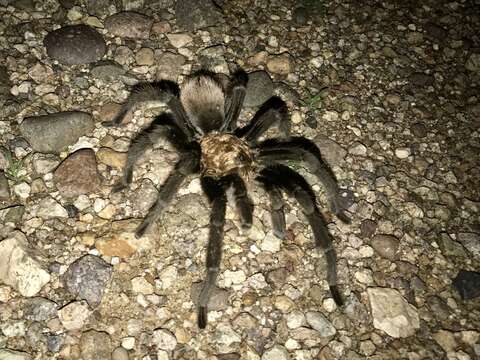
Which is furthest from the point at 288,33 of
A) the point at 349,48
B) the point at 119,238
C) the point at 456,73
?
the point at 119,238

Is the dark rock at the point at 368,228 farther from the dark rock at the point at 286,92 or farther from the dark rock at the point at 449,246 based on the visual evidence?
the dark rock at the point at 286,92

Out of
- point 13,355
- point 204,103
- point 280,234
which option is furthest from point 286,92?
point 13,355

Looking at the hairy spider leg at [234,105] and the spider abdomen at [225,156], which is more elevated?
the hairy spider leg at [234,105]

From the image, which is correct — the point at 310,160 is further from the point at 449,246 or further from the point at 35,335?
the point at 35,335

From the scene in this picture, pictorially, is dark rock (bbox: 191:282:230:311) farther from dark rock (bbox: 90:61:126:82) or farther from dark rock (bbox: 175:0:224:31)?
dark rock (bbox: 175:0:224:31)

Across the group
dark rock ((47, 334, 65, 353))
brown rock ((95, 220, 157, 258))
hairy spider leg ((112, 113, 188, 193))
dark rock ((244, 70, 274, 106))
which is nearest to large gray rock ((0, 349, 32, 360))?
dark rock ((47, 334, 65, 353))

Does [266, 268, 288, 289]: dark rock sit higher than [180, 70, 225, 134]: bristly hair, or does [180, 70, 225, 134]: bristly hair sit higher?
[180, 70, 225, 134]: bristly hair

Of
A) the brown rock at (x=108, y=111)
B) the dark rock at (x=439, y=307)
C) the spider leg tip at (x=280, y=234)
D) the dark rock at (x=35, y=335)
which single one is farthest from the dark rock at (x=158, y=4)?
the dark rock at (x=439, y=307)

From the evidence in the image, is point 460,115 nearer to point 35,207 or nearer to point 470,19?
point 470,19
